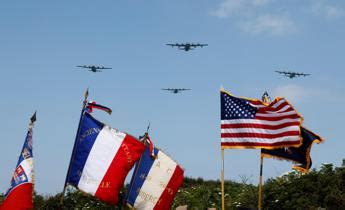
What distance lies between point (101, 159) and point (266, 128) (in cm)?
485

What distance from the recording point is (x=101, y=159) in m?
15.8

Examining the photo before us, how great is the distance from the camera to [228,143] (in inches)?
669

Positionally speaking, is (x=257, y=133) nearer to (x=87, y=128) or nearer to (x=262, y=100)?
(x=262, y=100)

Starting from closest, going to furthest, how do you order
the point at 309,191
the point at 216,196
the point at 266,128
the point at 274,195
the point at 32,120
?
the point at 32,120
the point at 266,128
the point at 309,191
the point at 274,195
the point at 216,196

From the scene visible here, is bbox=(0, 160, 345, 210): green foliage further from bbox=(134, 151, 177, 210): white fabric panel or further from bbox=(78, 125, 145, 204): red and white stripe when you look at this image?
bbox=(78, 125, 145, 204): red and white stripe

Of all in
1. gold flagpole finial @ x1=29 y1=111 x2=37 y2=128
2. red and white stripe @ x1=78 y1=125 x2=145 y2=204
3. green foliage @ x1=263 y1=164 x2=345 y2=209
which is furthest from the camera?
green foliage @ x1=263 y1=164 x2=345 y2=209

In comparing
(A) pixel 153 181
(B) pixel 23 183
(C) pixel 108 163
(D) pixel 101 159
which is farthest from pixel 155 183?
(B) pixel 23 183

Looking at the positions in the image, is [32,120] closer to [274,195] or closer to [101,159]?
[101,159]

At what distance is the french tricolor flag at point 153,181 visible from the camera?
17.1m

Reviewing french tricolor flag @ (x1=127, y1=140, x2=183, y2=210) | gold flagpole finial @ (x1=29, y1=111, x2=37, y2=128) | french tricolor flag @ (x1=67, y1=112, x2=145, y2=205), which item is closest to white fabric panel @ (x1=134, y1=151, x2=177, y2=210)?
french tricolor flag @ (x1=127, y1=140, x2=183, y2=210)

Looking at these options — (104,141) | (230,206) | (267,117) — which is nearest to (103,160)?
(104,141)

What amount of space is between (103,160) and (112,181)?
623mm

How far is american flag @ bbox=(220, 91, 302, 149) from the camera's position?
16562 mm

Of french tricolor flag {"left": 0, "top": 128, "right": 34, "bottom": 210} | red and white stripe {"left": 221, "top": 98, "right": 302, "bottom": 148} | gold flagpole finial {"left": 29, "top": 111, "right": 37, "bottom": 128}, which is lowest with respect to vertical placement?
french tricolor flag {"left": 0, "top": 128, "right": 34, "bottom": 210}
